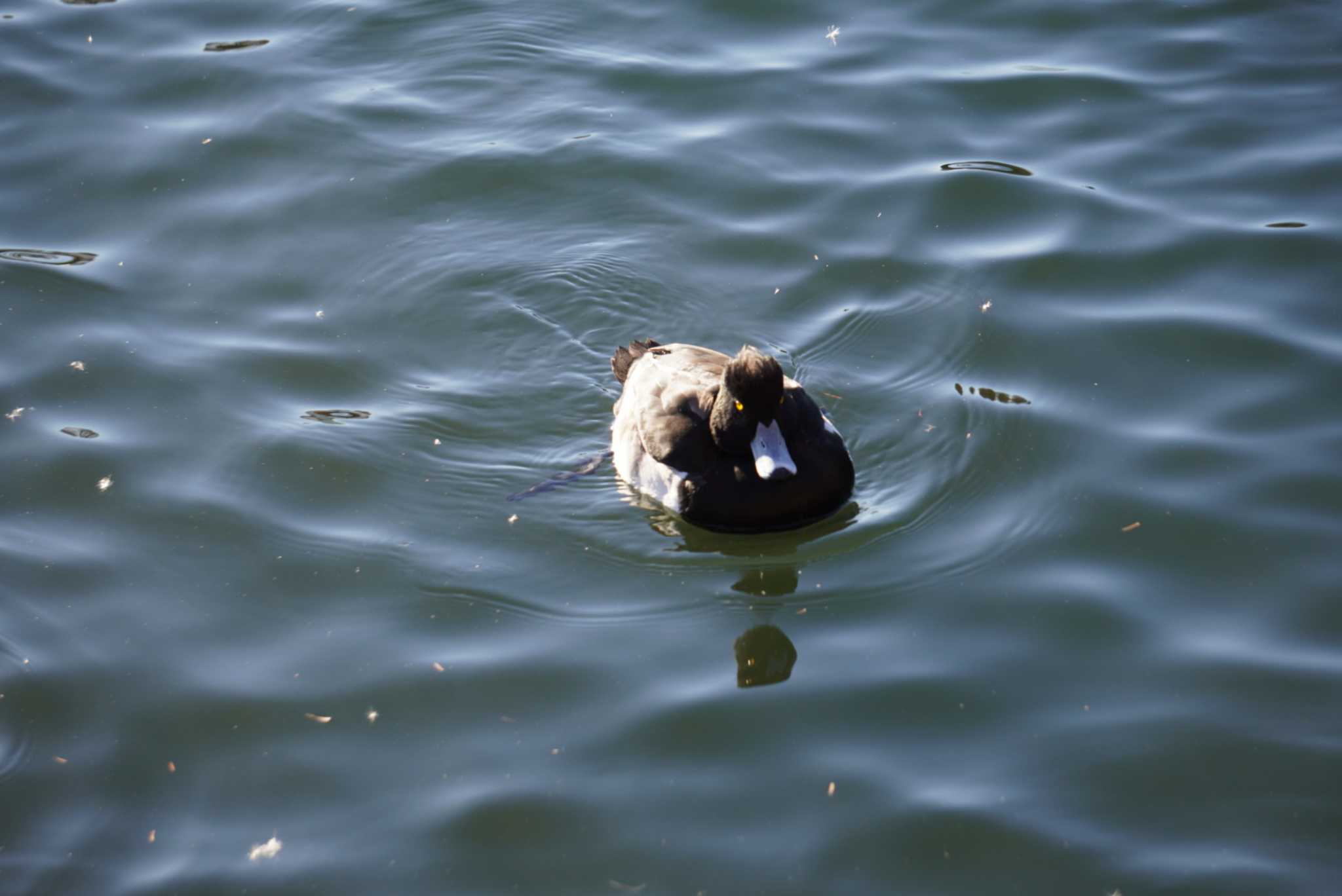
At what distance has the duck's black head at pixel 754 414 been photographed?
709 centimetres

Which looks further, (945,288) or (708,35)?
(708,35)

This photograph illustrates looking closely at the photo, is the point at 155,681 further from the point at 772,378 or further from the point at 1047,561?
the point at 1047,561

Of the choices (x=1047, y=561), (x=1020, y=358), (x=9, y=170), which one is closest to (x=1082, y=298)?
(x=1020, y=358)

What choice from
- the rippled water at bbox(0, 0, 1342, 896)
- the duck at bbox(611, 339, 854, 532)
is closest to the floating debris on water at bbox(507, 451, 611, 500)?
the rippled water at bbox(0, 0, 1342, 896)

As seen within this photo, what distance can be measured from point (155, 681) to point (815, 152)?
647 centimetres

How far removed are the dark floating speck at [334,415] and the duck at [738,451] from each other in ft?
5.31

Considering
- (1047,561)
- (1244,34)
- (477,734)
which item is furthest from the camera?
(1244,34)

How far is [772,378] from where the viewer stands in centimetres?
709

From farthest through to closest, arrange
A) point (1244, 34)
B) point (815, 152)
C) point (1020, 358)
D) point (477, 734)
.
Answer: point (1244, 34) < point (815, 152) < point (1020, 358) < point (477, 734)

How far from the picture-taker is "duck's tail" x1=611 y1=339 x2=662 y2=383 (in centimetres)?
844

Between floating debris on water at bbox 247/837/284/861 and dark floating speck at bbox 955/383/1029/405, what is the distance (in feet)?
15.0

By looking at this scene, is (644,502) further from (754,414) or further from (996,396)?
(996,396)

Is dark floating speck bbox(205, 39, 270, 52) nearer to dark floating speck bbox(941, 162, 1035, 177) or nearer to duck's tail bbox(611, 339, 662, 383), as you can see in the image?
duck's tail bbox(611, 339, 662, 383)

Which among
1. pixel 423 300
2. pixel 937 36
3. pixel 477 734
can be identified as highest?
pixel 937 36
